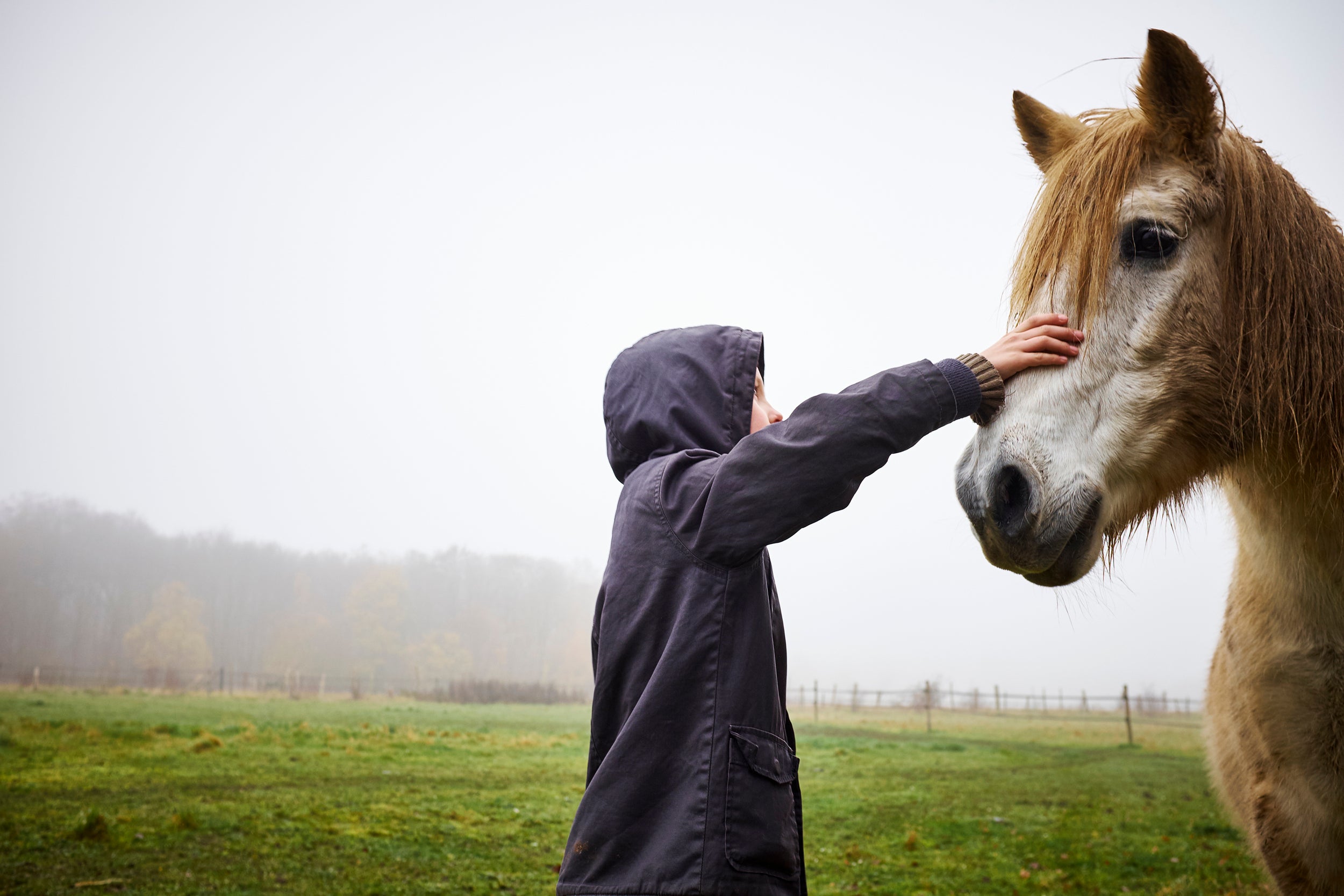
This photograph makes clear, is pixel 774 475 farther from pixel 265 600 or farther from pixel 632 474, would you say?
pixel 265 600

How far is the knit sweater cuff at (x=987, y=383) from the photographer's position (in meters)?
0.94

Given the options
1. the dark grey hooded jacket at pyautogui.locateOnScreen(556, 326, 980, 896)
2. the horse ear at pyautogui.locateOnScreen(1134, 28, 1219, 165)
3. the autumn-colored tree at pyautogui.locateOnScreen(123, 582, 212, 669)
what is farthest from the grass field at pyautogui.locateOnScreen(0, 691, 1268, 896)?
the horse ear at pyautogui.locateOnScreen(1134, 28, 1219, 165)

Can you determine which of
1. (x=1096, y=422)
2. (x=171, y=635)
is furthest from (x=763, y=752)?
(x=171, y=635)

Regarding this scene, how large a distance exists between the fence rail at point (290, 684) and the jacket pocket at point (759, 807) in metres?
6.20

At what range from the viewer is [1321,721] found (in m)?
1.28

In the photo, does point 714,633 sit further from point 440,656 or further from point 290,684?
point 440,656

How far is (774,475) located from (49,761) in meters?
5.84

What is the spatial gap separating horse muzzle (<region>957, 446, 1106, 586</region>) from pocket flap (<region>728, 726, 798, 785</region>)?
1.34 feet

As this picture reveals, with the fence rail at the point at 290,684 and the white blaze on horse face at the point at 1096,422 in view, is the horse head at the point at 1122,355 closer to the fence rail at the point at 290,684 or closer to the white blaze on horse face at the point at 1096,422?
the white blaze on horse face at the point at 1096,422

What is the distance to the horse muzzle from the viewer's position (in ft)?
3.13

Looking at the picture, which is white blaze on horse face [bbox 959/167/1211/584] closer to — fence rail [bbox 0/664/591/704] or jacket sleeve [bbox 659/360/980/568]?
jacket sleeve [bbox 659/360/980/568]

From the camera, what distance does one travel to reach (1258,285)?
107 centimetres

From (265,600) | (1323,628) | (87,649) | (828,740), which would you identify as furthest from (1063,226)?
(265,600)

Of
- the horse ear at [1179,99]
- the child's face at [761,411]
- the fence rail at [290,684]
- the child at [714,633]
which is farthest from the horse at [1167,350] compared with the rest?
the fence rail at [290,684]
